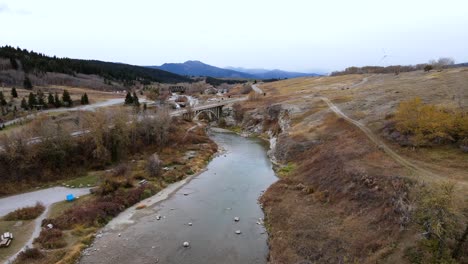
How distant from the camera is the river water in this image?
28703 millimetres

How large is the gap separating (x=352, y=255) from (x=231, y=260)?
1019cm

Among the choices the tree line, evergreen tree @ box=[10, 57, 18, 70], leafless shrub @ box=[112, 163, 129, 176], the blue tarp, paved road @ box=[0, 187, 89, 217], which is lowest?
paved road @ box=[0, 187, 89, 217]

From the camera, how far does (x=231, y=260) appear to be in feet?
91.9

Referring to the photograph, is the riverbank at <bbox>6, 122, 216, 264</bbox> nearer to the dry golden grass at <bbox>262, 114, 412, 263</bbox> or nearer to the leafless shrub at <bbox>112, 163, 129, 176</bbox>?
the leafless shrub at <bbox>112, 163, 129, 176</bbox>

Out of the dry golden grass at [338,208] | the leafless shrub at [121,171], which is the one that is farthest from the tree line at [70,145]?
the dry golden grass at [338,208]

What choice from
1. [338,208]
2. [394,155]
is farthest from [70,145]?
[394,155]

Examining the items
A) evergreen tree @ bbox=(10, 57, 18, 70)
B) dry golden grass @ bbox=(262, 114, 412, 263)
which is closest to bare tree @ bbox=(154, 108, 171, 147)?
dry golden grass @ bbox=(262, 114, 412, 263)

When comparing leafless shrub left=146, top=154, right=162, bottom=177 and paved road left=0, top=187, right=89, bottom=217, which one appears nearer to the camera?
paved road left=0, top=187, right=89, bottom=217

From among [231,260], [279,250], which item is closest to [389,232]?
[279,250]

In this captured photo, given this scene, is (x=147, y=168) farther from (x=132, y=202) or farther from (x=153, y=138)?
(x=153, y=138)

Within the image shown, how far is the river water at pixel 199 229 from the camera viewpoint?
1130 inches

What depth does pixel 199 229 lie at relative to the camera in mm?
33781

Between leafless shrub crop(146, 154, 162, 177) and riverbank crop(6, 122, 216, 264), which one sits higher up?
leafless shrub crop(146, 154, 162, 177)

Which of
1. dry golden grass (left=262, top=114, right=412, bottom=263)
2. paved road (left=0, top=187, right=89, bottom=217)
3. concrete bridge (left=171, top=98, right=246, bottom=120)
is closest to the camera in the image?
dry golden grass (left=262, top=114, right=412, bottom=263)
